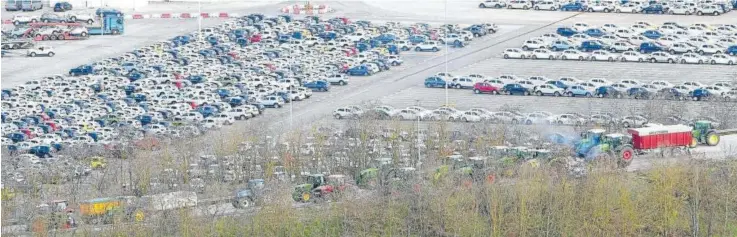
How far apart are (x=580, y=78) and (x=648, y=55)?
2306 millimetres

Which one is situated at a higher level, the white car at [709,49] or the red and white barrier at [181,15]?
the red and white barrier at [181,15]

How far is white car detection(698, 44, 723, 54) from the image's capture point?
39406 millimetres

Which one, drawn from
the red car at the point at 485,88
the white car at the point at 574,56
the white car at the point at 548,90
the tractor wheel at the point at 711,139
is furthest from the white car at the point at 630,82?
the tractor wheel at the point at 711,139

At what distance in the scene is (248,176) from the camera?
93.1 ft

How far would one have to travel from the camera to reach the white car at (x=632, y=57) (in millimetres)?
39219

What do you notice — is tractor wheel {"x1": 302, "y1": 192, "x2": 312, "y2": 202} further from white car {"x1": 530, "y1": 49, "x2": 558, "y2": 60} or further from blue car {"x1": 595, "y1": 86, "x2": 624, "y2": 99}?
white car {"x1": 530, "y1": 49, "x2": 558, "y2": 60}

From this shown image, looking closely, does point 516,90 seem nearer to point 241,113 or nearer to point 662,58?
point 662,58

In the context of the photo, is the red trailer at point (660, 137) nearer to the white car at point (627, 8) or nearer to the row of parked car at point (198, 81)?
the row of parked car at point (198, 81)

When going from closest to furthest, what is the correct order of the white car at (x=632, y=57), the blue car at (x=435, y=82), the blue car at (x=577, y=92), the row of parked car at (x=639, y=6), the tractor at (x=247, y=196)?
the tractor at (x=247, y=196) < the blue car at (x=577, y=92) < the blue car at (x=435, y=82) < the white car at (x=632, y=57) < the row of parked car at (x=639, y=6)

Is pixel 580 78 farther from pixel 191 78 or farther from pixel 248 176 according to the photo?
pixel 248 176

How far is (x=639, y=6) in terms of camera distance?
44.9 meters

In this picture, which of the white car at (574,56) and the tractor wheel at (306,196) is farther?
the white car at (574,56)

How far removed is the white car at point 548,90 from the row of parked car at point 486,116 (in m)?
2.21

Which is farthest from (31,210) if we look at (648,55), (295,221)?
(648,55)
